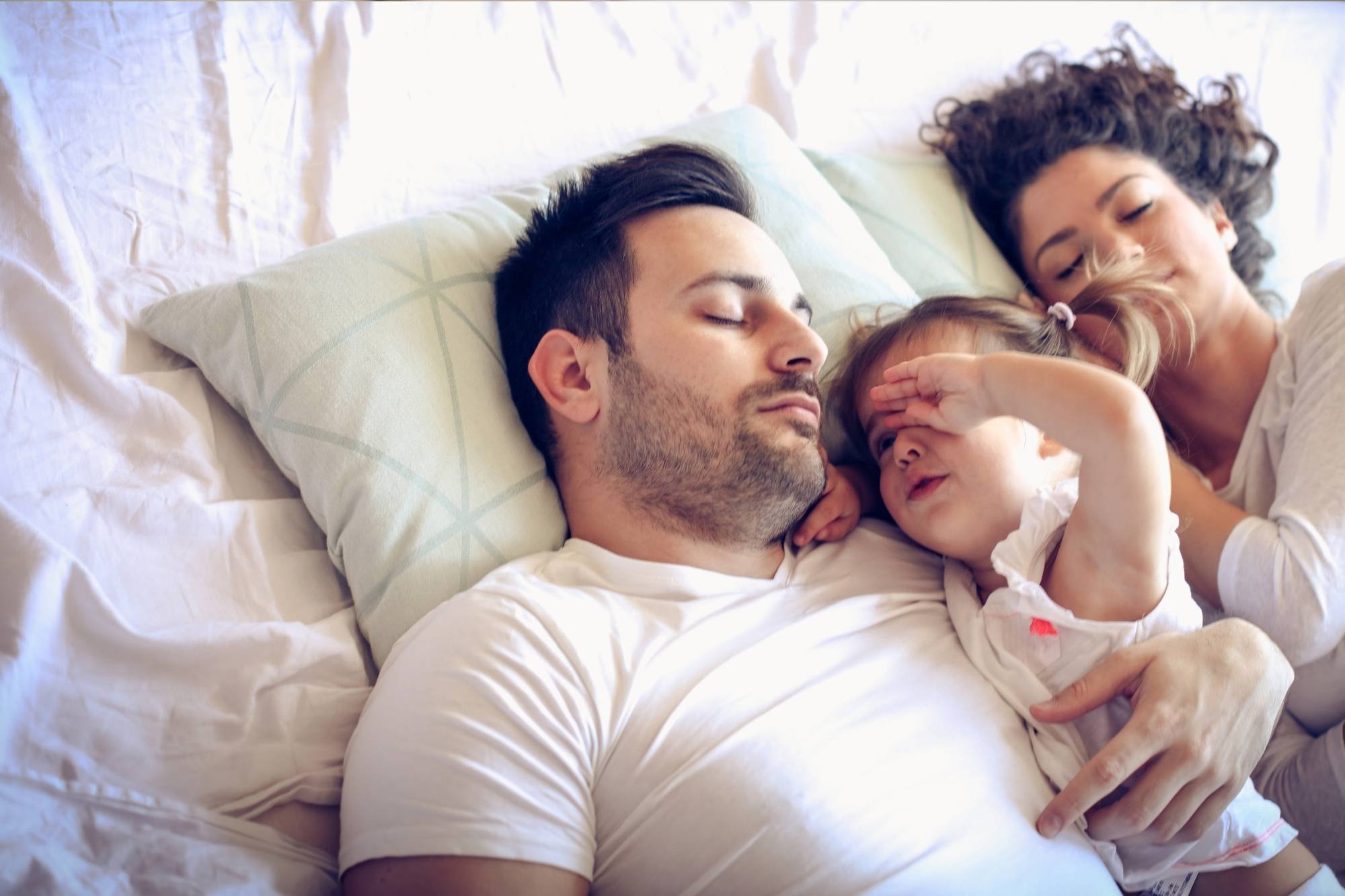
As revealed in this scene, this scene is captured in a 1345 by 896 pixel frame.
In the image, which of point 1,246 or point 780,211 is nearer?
point 1,246

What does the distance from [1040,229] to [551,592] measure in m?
1.30

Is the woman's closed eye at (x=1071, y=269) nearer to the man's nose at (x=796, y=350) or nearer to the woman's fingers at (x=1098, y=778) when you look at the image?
the man's nose at (x=796, y=350)

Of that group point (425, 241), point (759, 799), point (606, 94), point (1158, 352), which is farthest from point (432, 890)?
point (606, 94)

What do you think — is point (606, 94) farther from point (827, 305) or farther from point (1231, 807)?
point (1231, 807)

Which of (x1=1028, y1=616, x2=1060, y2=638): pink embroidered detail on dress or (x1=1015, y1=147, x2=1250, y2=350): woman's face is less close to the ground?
(x1=1015, y1=147, x2=1250, y2=350): woman's face

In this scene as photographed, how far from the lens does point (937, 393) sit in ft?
4.17

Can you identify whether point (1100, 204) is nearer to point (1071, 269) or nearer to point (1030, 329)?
point (1071, 269)

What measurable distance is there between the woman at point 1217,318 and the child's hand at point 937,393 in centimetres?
50

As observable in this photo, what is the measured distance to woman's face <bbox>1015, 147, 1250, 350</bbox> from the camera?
173 cm

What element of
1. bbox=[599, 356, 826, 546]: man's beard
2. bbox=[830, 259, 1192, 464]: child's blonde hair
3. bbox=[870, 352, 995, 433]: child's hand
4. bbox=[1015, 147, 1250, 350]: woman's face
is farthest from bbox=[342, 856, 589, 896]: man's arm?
bbox=[1015, 147, 1250, 350]: woman's face

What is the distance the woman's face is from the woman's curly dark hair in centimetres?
4

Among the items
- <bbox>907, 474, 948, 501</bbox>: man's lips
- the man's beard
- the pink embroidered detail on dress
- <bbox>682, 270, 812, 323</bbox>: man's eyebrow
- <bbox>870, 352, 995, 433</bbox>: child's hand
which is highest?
<bbox>682, 270, 812, 323</bbox>: man's eyebrow

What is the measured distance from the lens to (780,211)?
65.0 inches

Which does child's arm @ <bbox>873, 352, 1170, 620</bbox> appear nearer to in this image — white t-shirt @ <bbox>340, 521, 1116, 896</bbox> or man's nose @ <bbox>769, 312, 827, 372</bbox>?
man's nose @ <bbox>769, 312, 827, 372</bbox>
